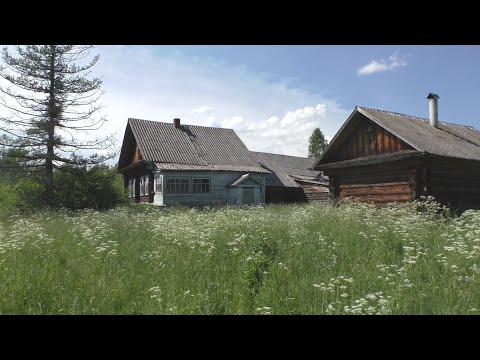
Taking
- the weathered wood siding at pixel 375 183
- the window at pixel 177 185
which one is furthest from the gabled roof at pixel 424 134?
the window at pixel 177 185

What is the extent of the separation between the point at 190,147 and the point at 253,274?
2222cm

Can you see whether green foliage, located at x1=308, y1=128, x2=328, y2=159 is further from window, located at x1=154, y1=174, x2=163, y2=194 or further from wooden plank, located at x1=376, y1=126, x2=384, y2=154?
wooden plank, located at x1=376, y1=126, x2=384, y2=154

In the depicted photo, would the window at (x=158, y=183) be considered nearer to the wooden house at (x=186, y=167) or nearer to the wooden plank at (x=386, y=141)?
the wooden house at (x=186, y=167)

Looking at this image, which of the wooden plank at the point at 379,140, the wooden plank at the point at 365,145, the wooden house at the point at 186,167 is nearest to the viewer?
the wooden plank at the point at 379,140

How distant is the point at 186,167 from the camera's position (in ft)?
76.9

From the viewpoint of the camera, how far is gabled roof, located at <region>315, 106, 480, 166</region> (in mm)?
12609

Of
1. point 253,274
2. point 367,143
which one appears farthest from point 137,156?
point 253,274

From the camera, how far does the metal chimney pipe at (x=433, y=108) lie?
16.7 m

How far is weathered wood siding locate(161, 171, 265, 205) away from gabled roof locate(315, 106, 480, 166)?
9758 mm

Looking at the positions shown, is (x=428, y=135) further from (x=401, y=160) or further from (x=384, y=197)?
(x=384, y=197)

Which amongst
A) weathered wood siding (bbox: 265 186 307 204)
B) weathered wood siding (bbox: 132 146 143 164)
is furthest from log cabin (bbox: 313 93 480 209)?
weathered wood siding (bbox: 132 146 143 164)

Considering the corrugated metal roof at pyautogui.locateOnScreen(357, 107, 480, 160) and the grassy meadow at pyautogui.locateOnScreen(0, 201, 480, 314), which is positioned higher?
the corrugated metal roof at pyautogui.locateOnScreen(357, 107, 480, 160)

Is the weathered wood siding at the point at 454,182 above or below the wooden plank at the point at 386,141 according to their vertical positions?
below
